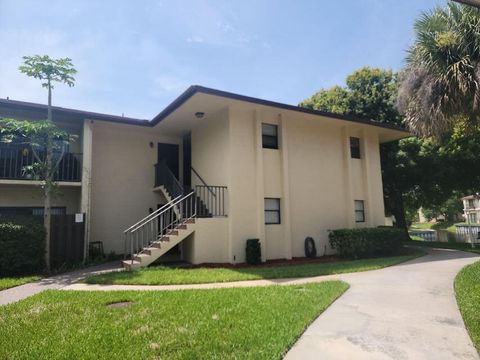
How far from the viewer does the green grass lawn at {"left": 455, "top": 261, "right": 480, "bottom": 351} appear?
461 cm

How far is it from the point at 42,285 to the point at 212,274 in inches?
168

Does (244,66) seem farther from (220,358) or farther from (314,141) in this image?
(220,358)

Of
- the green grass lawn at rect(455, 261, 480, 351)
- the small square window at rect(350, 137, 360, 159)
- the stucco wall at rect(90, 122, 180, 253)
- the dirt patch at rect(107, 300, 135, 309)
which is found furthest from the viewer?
the small square window at rect(350, 137, 360, 159)

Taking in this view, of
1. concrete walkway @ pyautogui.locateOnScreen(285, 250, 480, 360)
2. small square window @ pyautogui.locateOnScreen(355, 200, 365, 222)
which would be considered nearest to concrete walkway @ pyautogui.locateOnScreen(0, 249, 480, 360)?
concrete walkway @ pyautogui.locateOnScreen(285, 250, 480, 360)

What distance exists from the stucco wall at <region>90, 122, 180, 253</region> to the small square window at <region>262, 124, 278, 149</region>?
5.45 meters

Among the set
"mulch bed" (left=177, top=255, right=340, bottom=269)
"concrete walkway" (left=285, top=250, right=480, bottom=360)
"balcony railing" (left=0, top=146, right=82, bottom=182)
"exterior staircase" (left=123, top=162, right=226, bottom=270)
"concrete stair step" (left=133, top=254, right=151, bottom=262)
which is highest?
"balcony railing" (left=0, top=146, right=82, bottom=182)

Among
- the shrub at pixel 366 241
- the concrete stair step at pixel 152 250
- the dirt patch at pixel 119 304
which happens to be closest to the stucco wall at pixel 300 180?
the shrub at pixel 366 241

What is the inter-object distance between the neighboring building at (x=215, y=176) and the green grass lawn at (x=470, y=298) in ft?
19.2

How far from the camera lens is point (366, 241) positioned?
→ 1273cm

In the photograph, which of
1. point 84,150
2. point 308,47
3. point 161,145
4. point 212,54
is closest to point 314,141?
point 308,47

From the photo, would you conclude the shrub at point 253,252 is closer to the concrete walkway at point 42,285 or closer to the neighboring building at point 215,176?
the neighboring building at point 215,176

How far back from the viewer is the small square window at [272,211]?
12.8 metres

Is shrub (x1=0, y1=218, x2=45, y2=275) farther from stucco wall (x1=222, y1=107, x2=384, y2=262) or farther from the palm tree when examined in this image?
the palm tree

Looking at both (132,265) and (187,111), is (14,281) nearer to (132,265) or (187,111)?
(132,265)
